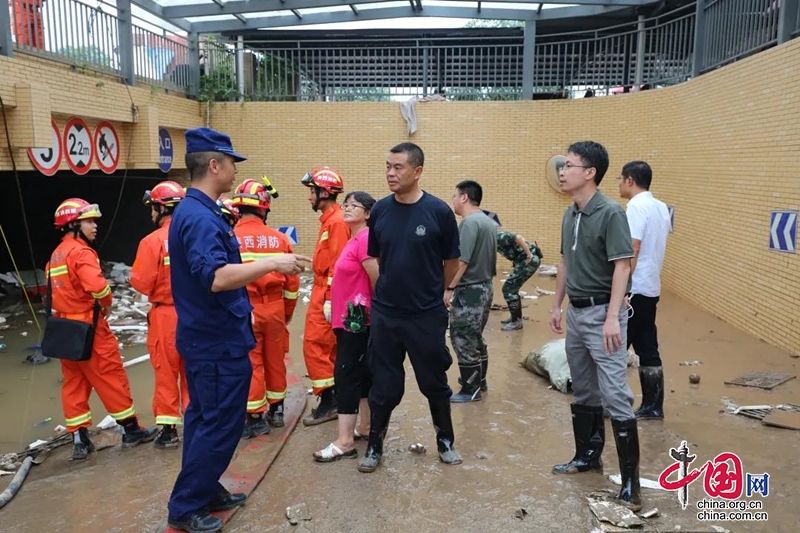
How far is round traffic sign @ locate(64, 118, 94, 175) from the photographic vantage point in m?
9.44

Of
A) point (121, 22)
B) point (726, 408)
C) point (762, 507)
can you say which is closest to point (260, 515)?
point (762, 507)

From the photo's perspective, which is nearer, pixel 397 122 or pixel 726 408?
pixel 726 408

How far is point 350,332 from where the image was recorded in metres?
4.10

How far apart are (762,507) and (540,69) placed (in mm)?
12826

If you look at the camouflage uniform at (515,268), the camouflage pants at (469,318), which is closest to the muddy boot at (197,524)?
the camouflage pants at (469,318)

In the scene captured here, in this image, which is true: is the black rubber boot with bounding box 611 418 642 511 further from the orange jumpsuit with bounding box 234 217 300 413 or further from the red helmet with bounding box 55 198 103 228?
the red helmet with bounding box 55 198 103 228

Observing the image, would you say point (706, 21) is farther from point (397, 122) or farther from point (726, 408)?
point (726, 408)

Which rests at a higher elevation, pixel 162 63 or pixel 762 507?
pixel 162 63

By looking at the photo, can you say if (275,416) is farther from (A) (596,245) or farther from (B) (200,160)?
(A) (596,245)

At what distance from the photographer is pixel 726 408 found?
5234 mm

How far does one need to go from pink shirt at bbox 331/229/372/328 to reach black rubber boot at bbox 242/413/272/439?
113cm

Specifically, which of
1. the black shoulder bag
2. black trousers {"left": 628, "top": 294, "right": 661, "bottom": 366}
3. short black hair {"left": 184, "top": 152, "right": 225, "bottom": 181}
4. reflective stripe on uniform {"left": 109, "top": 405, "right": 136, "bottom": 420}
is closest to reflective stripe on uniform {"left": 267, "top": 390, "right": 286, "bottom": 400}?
reflective stripe on uniform {"left": 109, "top": 405, "right": 136, "bottom": 420}

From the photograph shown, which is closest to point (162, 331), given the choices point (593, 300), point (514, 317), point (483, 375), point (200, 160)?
point (200, 160)

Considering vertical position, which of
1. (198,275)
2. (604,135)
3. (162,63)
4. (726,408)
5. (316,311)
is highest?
(162,63)
